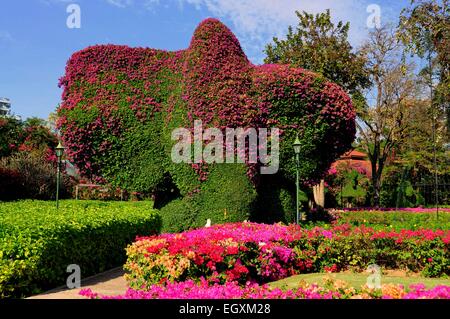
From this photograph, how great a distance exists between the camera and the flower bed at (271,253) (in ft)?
21.9

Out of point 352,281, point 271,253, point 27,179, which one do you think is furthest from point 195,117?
point 27,179

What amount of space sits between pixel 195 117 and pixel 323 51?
12249mm

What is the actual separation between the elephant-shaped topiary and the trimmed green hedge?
2503 millimetres

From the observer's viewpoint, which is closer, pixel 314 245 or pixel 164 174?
pixel 314 245

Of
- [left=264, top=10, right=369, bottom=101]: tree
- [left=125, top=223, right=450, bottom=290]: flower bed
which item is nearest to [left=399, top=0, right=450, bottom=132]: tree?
[left=264, top=10, right=369, bottom=101]: tree

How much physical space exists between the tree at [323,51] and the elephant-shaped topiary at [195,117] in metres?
10.1

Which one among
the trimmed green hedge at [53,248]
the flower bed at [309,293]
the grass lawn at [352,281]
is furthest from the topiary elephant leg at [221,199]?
the flower bed at [309,293]

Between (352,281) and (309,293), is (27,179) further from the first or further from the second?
(309,293)

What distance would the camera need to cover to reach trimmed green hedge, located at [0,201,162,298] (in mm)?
6871

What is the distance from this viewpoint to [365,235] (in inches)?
340
